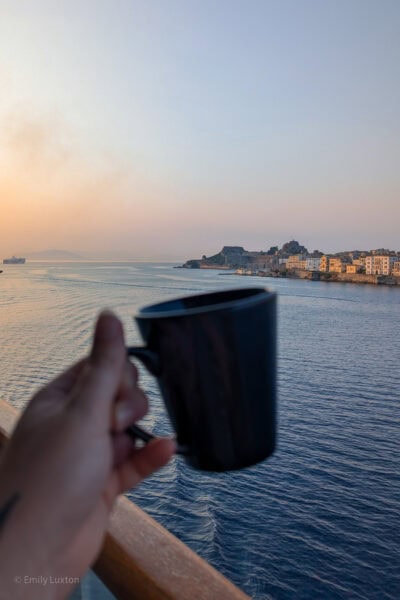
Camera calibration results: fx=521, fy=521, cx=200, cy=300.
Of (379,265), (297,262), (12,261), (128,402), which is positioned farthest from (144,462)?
(12,261)

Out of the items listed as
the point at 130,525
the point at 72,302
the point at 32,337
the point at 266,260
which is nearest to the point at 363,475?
the point at 130,525

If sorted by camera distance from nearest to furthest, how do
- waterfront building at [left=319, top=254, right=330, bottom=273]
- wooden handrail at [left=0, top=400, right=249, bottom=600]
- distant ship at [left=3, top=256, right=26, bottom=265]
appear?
wooden handrail at [left=0, top=400, right=249, bottom=600] → waterfront building at [left=319, top=254, right=330, bottom=273] → distant ship at [left=3, top=256, right=26, bottom=265]

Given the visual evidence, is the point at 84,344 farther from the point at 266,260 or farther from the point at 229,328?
the point at 266,260

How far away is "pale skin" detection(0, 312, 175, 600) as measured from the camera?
0.31 m

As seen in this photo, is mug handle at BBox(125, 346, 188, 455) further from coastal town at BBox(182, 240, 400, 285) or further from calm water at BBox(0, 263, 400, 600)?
coastal town at BBox(182, 240, 400, 285)

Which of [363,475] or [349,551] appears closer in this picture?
[349,551]

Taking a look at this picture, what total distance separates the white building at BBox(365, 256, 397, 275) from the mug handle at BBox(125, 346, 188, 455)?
74517 millimetres

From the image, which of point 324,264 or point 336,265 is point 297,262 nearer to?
point 324,264

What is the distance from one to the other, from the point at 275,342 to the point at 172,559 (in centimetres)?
29

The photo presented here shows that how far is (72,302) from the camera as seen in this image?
96.7 ft

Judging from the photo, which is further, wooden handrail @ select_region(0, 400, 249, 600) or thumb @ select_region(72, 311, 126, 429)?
wooden handrail @ select_region(0, 400, 249, 600)

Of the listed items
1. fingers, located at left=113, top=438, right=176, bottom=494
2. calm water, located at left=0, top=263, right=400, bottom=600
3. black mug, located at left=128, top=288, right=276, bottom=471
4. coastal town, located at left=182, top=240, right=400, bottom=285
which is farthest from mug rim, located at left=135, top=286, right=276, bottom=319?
coastal town, located at left=182, top=240, right=400, bottom=285

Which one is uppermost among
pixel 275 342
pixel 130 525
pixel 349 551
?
pixel 275 342

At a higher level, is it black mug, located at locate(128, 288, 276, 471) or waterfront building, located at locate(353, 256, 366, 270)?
waterfront building, located at locate(353, 256, 366, 270)
